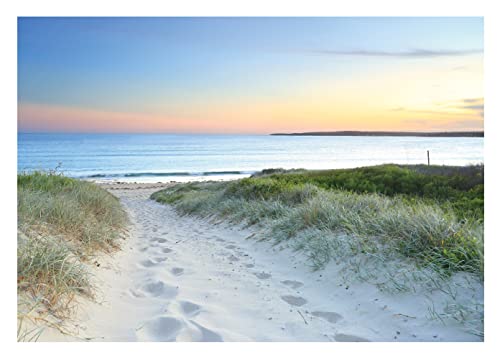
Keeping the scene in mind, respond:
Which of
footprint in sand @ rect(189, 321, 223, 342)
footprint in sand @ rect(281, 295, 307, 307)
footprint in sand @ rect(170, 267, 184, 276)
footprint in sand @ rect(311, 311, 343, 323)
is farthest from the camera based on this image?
footprint in sand @ rect(170, 267, 184, 276)

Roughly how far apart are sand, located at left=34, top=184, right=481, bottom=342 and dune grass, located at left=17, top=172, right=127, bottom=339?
21 cm

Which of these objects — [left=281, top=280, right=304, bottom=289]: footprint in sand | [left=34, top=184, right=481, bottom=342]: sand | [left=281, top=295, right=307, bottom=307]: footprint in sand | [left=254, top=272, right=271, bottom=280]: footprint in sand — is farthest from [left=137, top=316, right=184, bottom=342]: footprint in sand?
[left=254, top=272, right=271, bottom=280]: footprint in sand

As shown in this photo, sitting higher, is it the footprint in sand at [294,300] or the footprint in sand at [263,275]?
the footprint in sand at [294,300]

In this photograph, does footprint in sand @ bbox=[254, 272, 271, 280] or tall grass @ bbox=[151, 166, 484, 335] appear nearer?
tall grass @ bbox=[151, 166, 484, 335]

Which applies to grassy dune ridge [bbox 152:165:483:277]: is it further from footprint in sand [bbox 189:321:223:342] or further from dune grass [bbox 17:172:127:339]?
dune grass [bbox 17:172:127:339]

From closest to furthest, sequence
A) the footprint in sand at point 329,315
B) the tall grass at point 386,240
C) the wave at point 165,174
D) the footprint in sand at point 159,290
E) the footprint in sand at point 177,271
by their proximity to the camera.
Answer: the footprint in sand at point 329,315, the tall grass at point 386,240, the footprint in sand at point 159,290, the footprint in sand at point 177,271, the wave at point 165,174

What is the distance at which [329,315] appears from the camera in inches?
137

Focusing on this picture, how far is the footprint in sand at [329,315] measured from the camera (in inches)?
133

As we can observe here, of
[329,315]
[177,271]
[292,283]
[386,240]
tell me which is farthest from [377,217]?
[177,271]

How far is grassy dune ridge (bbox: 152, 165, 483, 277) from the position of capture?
4.11 m

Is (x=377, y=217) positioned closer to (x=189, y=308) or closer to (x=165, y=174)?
(x=189, y=308)

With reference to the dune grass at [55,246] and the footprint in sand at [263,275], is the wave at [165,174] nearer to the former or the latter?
the dune grass at [55,246]

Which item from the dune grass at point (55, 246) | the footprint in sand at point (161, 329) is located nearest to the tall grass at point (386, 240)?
the footprint in sand at point (161, 329)

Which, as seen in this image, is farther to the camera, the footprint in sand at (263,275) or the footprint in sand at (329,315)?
the footprint in sand at (263,275)
